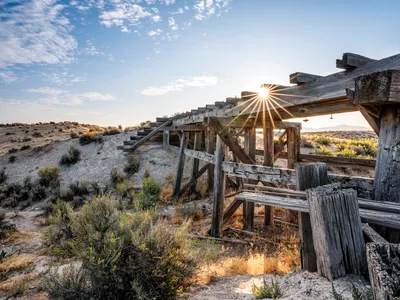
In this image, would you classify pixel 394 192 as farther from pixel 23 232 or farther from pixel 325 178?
pixel 23 232

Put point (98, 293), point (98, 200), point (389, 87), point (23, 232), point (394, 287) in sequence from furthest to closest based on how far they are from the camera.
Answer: point (23, 232) → point (98, 200) → point (98, 293) → point (389, 87) → point (394, 287)

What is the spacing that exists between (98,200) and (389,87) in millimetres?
3786

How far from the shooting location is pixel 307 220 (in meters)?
2.20

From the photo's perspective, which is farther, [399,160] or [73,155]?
[73,155]

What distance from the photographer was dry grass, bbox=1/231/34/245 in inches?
218

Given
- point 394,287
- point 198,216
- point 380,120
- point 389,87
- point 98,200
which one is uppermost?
point 389,87

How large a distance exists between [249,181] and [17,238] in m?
5.97

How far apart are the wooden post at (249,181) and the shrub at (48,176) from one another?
10147 millimetres

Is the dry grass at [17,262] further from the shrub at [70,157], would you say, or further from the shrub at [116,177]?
the shrub at [70,157]

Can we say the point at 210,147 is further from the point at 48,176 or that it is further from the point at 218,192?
the point at 48,176

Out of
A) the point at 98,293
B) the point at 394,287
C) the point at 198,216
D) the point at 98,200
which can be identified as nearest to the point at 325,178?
the point at 394,287

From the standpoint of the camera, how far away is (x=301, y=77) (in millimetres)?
3371

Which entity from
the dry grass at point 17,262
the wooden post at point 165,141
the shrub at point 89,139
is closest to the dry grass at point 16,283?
the dry grass at point 17,262

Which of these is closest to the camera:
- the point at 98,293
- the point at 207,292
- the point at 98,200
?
the point at 98,293
